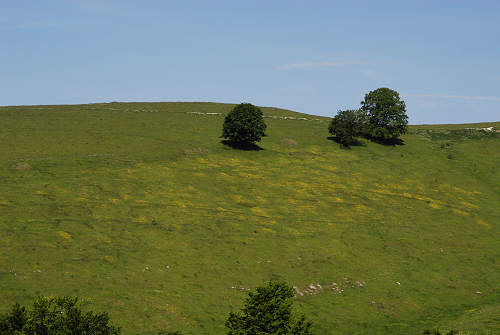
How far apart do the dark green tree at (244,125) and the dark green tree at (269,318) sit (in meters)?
70.5

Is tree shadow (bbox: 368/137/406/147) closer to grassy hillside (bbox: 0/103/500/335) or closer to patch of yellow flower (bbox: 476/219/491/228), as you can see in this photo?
grassy hillside (bbox: 0/103/500/335)

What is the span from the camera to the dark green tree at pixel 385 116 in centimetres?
11994

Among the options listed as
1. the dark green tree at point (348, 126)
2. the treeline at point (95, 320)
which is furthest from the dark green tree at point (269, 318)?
the dark green tree at point (348, 126)

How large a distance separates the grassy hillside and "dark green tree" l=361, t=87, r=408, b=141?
6.44m

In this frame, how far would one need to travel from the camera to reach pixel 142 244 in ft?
189

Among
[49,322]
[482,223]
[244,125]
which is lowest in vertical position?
[482,223]

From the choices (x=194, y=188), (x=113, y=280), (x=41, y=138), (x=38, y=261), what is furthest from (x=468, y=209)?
(x=41, y=138)

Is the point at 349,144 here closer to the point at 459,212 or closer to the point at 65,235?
the point at 459,212

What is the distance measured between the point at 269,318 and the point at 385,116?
9923 cm

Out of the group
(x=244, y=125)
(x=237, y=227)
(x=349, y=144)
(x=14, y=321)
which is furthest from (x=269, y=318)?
(x=349, y=144)

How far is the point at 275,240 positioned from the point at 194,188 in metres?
19.8

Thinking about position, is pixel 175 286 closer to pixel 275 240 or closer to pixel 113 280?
pixel 113 280

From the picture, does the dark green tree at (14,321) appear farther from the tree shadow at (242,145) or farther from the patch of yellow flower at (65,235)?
the tree shadow at (242,145)

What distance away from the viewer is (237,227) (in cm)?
6612
